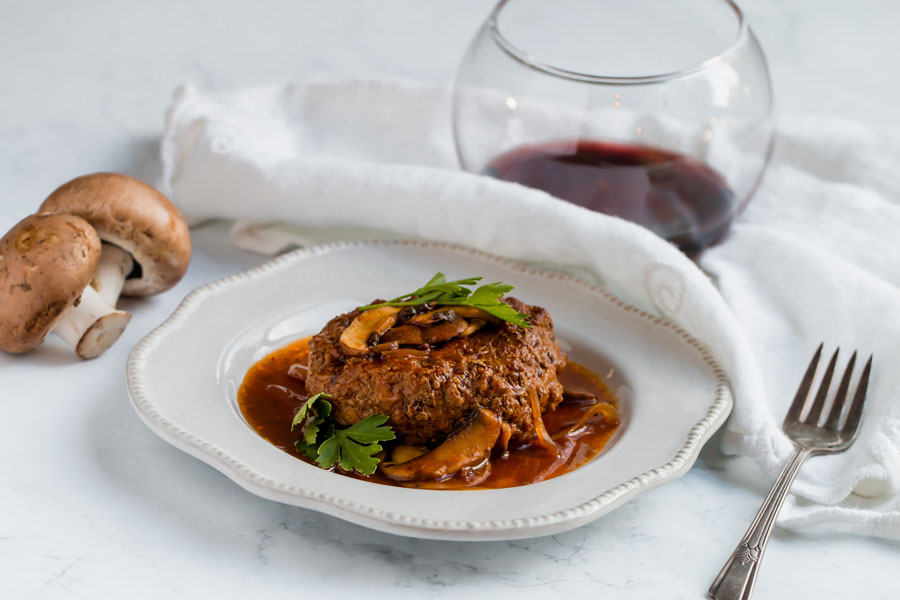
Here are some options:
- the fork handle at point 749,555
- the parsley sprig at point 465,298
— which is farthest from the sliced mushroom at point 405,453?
the fork handle at point 749,555

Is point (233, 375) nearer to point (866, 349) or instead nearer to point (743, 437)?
point (743, 437)

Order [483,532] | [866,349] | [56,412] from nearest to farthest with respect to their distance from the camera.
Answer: [483,532]
[56,412]
[866,349]

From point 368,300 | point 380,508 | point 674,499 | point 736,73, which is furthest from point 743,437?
point 736,73

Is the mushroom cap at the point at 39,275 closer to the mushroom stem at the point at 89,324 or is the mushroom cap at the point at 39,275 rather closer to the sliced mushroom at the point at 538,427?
the mushroom stem at the point at 89,324

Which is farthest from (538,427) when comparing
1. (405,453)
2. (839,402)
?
(839,402)

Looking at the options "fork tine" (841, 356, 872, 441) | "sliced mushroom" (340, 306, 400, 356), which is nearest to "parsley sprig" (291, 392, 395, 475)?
"sliced mushroom" (340, 306, 400, 356)
